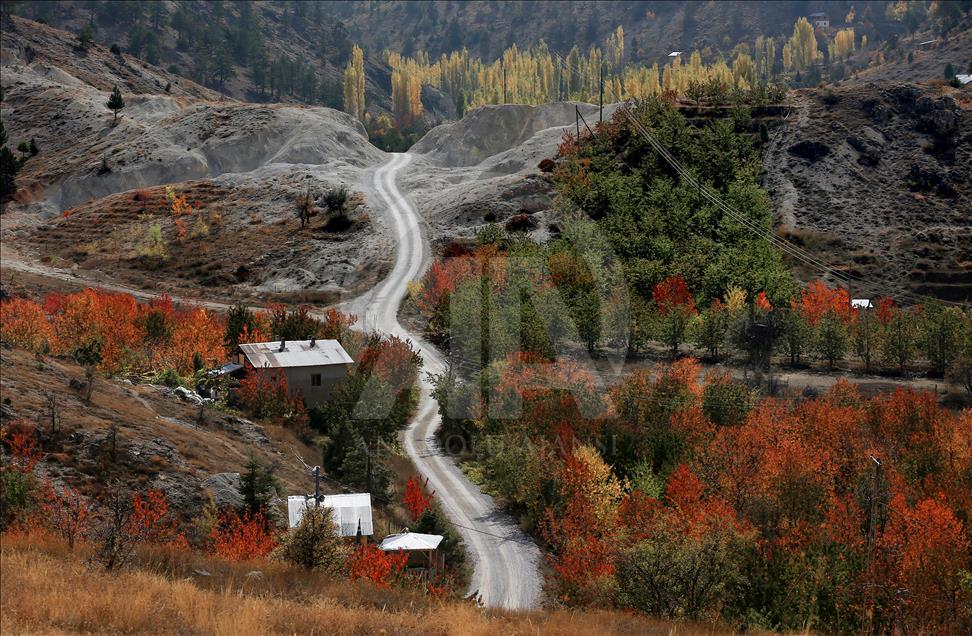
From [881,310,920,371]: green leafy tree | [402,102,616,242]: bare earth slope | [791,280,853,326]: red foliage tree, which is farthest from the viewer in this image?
[402,102,616,242]: bare earth slope

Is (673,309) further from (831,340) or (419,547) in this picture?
(419,547)

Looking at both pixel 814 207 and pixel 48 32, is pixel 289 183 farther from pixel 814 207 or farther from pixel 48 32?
pixel 48 32

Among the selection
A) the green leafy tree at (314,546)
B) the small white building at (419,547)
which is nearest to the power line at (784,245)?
the small white building at (419,547)

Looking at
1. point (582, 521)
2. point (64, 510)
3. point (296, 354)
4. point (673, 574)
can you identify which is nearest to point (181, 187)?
point (296, 354)

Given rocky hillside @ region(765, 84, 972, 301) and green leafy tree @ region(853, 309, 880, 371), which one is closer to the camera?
green leafy tree @ region(853, 309, 880, 371)

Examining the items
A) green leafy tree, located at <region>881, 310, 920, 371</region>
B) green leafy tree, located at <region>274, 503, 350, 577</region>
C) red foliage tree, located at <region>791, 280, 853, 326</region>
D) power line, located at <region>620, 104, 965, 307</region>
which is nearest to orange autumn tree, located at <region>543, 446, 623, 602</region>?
green leafy tree, located at <region>274, 503, 350, 577</region>

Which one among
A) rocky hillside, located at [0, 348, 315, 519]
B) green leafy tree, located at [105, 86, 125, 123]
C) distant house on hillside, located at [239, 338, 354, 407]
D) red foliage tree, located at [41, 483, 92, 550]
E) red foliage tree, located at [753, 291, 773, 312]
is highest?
green leafy tree, located at [105, 86, 125, 123]

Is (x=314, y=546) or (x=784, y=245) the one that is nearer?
(x=314, y=546)

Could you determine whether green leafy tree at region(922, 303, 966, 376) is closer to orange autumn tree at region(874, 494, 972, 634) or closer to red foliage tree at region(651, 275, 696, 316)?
red foliage tree at region(651, 275, 696, 316)
